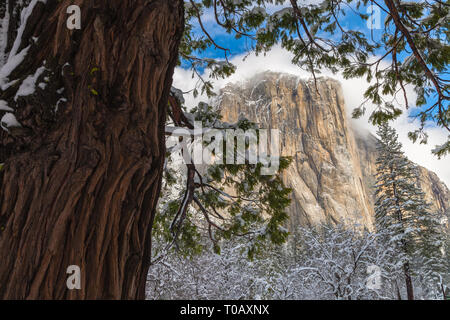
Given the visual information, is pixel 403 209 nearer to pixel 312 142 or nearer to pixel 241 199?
pixel 241 199

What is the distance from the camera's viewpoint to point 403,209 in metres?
15.6

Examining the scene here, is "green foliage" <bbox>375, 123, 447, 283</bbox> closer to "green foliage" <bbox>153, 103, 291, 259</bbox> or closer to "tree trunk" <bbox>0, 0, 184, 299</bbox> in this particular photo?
"green foliage" <bbox>153, 103, 291, 259</bbox>

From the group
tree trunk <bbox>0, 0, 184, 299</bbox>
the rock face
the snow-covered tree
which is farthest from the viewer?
the rock face

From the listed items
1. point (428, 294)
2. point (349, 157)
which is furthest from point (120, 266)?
point (349, 157)

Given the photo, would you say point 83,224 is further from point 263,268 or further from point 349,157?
point 349,157

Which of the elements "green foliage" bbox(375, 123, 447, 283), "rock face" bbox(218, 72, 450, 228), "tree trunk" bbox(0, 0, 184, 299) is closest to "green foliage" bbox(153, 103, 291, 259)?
"tree trunk" bbox(0, 0, 184, 299)

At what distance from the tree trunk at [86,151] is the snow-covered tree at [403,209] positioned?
639 inches

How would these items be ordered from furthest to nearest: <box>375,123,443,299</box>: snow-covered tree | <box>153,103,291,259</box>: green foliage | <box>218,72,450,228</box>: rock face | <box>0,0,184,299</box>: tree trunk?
<box>218,72,450,228</box>: rock face < <box>375,123,443,299</box>: snow-covered tree < <box>153,103,291,259</box>: green foliage < <box>0,0,184,299</box>: tree trunk

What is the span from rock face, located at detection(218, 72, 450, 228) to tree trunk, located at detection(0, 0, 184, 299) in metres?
69.1

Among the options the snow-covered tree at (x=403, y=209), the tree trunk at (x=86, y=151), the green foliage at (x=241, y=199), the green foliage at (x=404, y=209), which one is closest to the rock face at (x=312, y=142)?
the green foliage at (x=404, y=209)

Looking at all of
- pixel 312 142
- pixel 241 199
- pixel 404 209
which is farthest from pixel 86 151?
pixel 312 142

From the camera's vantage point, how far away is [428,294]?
69.2 ft

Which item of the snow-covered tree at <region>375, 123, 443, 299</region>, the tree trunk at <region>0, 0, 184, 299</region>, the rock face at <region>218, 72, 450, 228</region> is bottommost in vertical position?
the tree trunk at <region>0, 0, 184, 299</region>

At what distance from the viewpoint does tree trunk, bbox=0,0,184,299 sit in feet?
3.23
